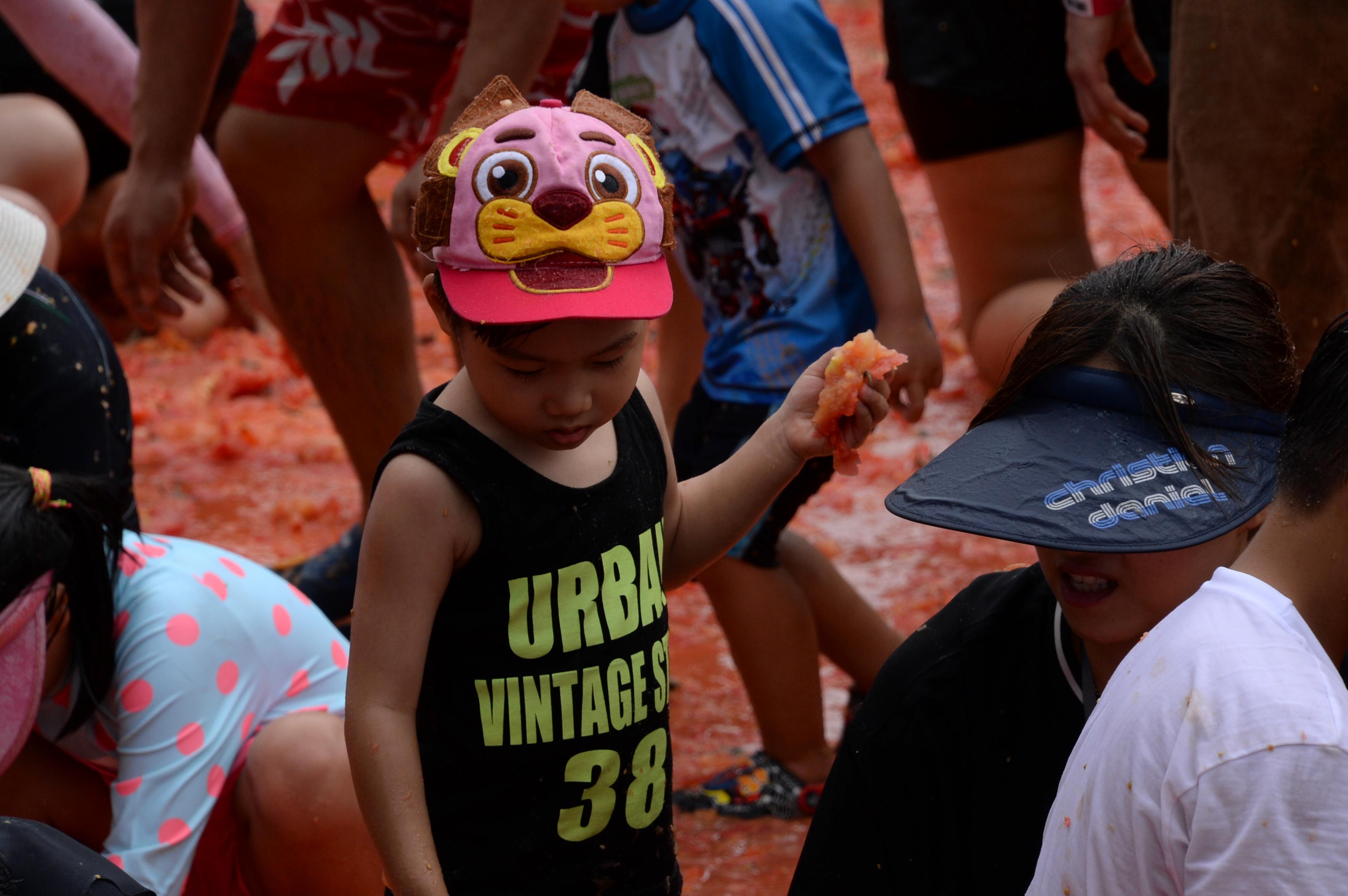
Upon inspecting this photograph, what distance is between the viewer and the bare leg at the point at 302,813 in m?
2.31

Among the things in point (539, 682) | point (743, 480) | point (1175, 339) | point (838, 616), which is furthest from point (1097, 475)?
point (838, 616)

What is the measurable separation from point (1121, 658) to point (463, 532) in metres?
0.77

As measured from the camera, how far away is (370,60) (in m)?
3.38

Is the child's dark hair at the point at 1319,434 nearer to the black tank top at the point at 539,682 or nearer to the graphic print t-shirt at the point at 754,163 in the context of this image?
the black tank top at the point at 539,682

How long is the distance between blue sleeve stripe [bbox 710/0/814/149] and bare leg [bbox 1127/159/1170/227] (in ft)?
3.70

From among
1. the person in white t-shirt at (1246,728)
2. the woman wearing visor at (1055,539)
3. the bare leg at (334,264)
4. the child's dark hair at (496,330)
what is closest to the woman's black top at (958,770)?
the woman wearing visor at (1055,539)

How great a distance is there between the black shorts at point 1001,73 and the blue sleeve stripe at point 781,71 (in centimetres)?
83

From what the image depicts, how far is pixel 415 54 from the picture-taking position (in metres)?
3.40

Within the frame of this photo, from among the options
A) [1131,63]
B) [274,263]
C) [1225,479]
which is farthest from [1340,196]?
[274,263]

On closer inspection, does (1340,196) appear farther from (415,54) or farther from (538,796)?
(415,54)

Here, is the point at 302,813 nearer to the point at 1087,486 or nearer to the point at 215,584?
the point at 215,584

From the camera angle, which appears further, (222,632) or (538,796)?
(222,632)

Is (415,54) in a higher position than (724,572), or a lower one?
higher

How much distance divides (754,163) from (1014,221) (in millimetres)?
912
